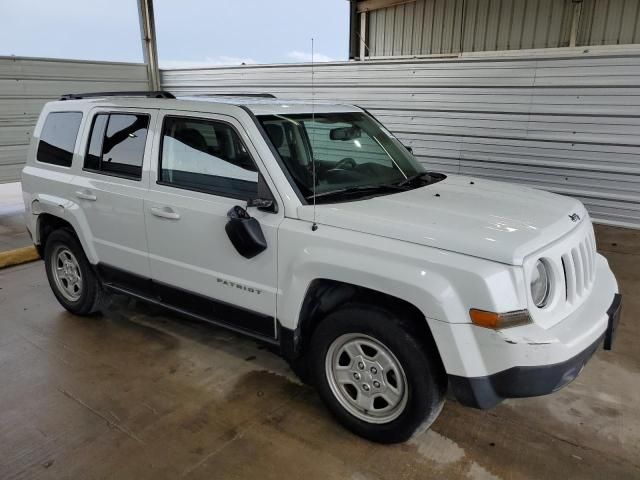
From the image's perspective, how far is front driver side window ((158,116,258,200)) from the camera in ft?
9.83

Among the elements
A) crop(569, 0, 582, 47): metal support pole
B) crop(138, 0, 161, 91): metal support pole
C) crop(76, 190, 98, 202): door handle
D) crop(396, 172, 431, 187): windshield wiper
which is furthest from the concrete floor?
crop(138, 0, 161, 91): metal support pole

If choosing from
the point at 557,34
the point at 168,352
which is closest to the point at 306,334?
the point at 168,352

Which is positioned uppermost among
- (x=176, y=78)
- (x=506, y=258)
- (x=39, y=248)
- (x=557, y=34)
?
(x=557, y=34)

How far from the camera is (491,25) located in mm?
9789

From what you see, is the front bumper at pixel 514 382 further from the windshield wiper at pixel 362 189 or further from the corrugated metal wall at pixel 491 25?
the corrugated metal wall at pixel 491 25

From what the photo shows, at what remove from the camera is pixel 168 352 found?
12.4 feet

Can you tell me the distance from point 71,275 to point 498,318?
3.65 metres

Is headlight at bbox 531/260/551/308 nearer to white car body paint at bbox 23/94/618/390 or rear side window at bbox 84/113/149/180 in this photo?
white car body paint at bbox 23/94/618/390

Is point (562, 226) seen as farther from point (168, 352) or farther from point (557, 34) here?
point (557, 34)

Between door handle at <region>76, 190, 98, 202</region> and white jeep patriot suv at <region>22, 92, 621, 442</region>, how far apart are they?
0.06 feet

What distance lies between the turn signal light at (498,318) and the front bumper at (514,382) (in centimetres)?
20

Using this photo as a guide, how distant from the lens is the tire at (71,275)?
164 inches

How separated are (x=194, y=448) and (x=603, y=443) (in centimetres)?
225

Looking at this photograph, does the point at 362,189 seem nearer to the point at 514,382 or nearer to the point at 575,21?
the point at 514,382
